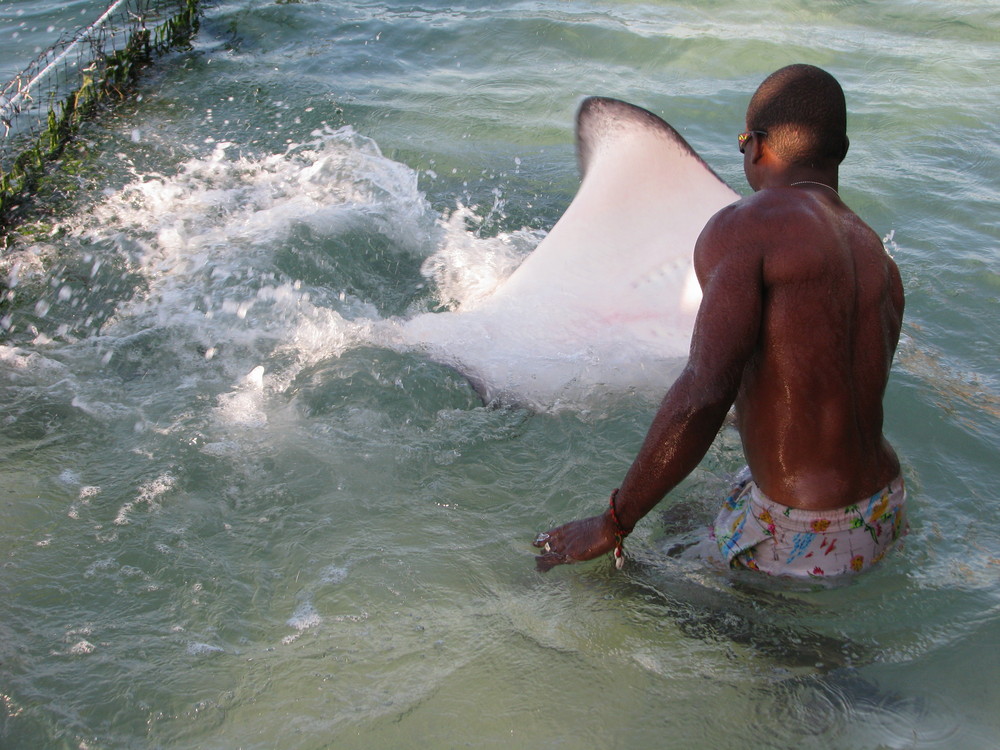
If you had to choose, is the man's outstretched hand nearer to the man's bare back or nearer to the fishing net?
the man's bare back

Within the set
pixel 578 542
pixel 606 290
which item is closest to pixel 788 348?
pixel 578 542

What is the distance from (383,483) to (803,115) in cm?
172

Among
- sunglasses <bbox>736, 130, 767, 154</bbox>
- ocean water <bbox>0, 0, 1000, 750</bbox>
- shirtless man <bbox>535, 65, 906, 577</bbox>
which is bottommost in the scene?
ocean water <bbox>0, 0, 1000, 750</bbox>

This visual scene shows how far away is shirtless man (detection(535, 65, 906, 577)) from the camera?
1.86 m

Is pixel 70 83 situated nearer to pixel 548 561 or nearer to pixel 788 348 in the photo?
pixel 548 561

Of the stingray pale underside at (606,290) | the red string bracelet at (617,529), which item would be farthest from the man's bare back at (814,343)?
the stingray pale underside at (606,290)

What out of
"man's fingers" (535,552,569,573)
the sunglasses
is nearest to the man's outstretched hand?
"man's fingers" (535,552,569,573)

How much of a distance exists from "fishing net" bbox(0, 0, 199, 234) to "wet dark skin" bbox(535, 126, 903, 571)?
406cm

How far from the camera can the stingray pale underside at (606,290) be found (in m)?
3.35

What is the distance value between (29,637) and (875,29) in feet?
28.0

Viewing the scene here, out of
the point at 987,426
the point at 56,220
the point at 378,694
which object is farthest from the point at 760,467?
the point at 56,220

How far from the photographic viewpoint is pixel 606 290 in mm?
3475

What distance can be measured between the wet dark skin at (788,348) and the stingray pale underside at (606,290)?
1.29m

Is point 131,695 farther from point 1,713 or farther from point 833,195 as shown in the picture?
point 833,195
